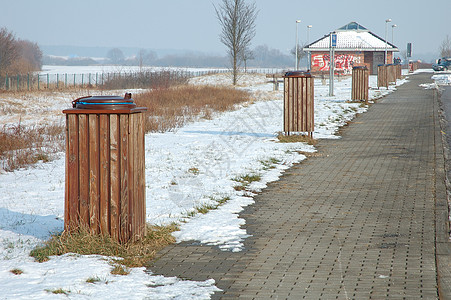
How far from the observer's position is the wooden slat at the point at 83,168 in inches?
206

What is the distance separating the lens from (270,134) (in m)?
14.7

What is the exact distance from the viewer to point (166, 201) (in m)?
7.45

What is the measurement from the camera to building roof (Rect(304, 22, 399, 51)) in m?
70.2

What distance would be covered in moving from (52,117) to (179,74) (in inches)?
919

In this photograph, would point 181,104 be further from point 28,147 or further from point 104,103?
point 104,103

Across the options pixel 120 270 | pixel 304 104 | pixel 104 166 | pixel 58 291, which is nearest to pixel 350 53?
pixel 304 104

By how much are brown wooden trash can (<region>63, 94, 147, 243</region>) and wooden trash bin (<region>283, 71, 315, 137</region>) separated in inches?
328

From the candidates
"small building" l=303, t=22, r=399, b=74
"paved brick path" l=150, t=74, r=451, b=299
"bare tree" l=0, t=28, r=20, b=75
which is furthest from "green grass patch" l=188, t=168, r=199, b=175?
"small building" l=303, t=22, r=399, b=74

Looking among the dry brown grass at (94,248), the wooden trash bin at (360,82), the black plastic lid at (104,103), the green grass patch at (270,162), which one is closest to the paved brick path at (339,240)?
the dry brown grass at (94,248)

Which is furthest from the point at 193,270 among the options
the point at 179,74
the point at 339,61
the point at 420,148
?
the point at 339,61

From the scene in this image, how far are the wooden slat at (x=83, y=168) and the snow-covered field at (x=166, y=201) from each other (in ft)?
1.45

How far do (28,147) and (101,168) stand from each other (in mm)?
8524

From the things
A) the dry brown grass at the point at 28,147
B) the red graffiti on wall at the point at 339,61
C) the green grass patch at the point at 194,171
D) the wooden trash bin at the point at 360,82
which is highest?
the red graffiti on wall at the point at 339,61

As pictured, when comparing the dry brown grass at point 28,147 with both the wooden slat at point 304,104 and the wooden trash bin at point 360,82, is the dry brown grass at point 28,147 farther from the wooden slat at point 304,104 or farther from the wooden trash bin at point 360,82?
the wooden trash bin at point 360,82
